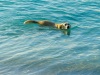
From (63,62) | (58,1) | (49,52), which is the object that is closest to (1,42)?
(49,52)

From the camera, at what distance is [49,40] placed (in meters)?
13.3

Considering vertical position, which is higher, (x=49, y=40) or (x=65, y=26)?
(x=65, y=26)

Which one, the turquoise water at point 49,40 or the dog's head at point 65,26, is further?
the dog's head at point 65,26

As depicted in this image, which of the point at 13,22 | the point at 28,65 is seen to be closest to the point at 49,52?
the point at 28,65

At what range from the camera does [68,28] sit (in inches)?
589

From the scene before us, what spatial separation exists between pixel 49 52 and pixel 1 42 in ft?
6.63

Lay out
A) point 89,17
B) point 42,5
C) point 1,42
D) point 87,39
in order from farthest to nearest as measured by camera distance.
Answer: point 42,5, point 89,17, point 87,39, point 1,42

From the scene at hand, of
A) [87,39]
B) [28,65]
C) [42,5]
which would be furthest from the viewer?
[42,5]

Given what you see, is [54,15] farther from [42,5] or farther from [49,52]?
[49,52]

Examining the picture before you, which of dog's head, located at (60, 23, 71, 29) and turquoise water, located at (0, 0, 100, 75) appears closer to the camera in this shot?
turquoise water, located at (0, 0, 100, 75)

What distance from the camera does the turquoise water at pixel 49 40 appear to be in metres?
10.8

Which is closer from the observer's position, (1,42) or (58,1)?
(1,42)

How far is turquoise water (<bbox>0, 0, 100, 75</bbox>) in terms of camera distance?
10766 millimetres

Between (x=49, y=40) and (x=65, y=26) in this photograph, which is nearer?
(x=49, y=40)
